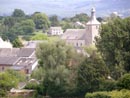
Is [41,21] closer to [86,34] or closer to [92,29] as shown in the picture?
[86,34]

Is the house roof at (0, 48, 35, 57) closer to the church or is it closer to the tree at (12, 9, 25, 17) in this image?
the church

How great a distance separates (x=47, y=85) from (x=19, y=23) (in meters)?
59.4

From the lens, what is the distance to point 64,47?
31.6 metres

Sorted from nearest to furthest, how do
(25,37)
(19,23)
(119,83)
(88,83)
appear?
1. (119,83)
2. (88,83)
3. (25,37)
4. (19,23)

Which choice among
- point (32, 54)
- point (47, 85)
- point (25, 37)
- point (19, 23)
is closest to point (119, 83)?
point (47, 85)

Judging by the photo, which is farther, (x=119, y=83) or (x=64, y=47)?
(x=64, y=47)

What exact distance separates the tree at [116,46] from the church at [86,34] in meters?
21.4

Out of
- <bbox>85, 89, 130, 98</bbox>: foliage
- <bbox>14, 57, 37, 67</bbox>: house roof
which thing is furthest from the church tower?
<bbox>85, 89, 130, 98</bbox>: foliage

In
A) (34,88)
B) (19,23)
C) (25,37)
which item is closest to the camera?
(34,88)

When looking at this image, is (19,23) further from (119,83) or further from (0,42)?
(119,83)

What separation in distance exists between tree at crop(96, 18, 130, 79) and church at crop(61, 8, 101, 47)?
70.3ft

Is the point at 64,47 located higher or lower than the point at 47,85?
higher

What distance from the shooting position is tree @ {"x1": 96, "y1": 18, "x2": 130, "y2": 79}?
2972 cm

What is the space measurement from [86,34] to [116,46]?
24.3m
